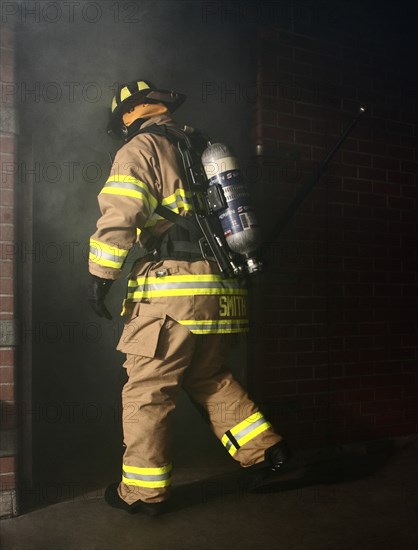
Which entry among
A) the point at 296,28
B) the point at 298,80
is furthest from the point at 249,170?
the point at 296,28

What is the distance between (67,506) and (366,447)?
222 centimetres

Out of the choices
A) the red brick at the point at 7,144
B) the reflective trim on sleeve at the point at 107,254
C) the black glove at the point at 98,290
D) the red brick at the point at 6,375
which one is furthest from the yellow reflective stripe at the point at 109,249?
the red brick at the point at 6,375

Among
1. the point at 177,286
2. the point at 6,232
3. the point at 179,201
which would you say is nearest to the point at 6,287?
the point at 6,232

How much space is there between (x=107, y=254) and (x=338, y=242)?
1.99m

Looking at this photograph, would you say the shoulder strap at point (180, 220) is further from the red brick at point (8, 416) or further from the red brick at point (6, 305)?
the red brick at point (8, 416)

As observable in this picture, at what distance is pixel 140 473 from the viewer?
301 centimetres

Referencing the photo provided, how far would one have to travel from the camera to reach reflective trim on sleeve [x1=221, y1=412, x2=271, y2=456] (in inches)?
128

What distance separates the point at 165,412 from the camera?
3062 mm

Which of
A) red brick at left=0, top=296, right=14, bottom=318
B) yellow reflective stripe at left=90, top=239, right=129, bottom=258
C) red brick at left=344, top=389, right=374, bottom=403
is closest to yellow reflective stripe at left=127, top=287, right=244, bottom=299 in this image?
yellow reflective stripe at left=90, top=239, right=129, bottom=258

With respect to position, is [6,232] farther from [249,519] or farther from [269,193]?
[249,519]

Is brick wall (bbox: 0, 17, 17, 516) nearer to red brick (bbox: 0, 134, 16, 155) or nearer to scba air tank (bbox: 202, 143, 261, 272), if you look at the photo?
red brick (bbox: 0, 134, 16, 155)

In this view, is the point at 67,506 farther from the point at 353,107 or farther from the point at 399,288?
the point at 353,107

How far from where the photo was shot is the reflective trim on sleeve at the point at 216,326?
308cm

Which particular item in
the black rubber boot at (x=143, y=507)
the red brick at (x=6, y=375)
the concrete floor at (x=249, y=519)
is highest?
the red brick at (x=6, y=375)
